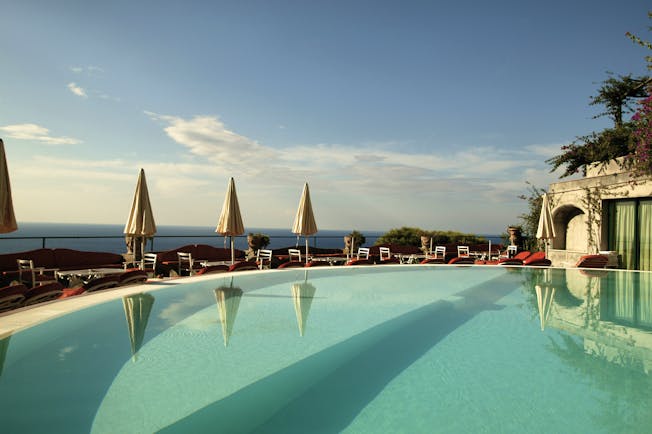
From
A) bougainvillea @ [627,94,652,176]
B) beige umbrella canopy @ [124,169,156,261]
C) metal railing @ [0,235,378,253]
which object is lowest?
metal railing @ [0,235,378,253]

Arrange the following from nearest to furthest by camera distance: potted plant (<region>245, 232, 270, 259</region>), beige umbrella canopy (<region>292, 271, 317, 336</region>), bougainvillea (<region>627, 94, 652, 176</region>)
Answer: beige umbrella canopy (<region>292, 271, 317, 336</region>), bougainvillea (<region>627, 94, 652, 176</region>), potted plant (<region>245, 232, 270, 259</region>)

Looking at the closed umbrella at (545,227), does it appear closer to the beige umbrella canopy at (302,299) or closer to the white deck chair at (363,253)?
the white deck chair at (363,253)

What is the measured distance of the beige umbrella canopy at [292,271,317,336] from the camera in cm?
568

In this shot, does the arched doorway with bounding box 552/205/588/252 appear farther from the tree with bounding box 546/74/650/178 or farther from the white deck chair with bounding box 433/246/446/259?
the white deck chair with bounding box 433/246/446/259

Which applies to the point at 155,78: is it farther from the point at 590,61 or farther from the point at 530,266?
the point at 590,61

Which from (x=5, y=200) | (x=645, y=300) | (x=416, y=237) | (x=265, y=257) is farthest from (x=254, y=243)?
(x=645, y=300)

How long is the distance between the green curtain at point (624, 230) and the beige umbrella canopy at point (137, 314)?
13382mm

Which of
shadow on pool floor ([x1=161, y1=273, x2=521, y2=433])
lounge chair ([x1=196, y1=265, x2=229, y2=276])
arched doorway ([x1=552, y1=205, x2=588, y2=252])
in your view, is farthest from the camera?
arched doorway ([x1=552, y1=205, x2=588, y2=252])

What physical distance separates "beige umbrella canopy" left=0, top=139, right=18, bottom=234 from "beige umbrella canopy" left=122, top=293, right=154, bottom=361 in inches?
67.6

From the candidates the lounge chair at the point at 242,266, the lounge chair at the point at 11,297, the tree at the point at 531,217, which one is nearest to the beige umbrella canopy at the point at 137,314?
the lounge chair at the point at 11,297

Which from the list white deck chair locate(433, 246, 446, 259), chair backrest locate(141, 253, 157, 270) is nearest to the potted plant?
chair backrest locate(141, 253, 157, 270)

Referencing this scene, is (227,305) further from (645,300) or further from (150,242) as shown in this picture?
(150,242)

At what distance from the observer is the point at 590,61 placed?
1570 centimetres

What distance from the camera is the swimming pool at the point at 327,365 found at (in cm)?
295
